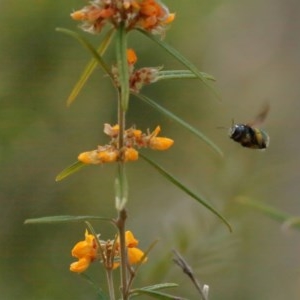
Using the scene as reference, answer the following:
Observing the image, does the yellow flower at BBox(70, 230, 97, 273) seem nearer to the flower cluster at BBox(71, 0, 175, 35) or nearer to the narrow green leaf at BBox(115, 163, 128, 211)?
the narrow green leaf at BBox(115, 163, 128, 211)

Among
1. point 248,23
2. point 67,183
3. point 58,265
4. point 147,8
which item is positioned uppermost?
point 147,8

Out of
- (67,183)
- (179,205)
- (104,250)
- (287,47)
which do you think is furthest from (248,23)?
(104,250)

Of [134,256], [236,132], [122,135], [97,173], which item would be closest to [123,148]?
[122,135]

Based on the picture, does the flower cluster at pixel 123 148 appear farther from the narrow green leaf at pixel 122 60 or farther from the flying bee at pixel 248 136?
the flying bee at pixel 248 136

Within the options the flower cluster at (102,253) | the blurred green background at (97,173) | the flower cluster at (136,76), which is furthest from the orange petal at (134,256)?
the blurred green background at (97,173)

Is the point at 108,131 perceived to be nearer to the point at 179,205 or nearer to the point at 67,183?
the point at 67,183

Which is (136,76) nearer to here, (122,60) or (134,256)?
(122,60)
